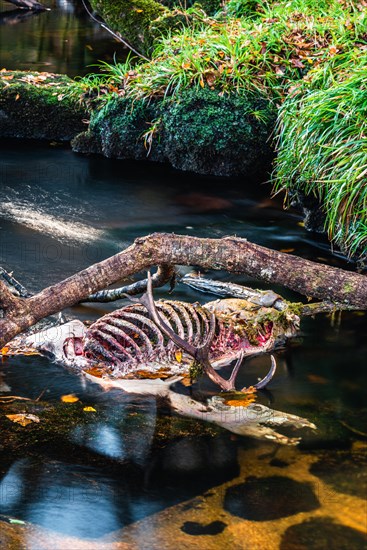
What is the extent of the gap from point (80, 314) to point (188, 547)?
10.2 feet

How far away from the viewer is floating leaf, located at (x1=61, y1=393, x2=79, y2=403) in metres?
6.07

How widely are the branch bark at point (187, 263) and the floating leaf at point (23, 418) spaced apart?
76 cm

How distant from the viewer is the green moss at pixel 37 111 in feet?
40.8

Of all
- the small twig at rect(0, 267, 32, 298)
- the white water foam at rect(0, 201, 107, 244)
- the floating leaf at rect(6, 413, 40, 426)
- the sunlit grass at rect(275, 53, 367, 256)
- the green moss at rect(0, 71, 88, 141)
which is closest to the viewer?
the floating leaf at rect(6, 413, 40, 426)

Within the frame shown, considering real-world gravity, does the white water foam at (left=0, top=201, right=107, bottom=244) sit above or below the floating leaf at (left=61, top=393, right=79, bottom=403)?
above

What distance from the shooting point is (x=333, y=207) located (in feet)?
Result: 26.6

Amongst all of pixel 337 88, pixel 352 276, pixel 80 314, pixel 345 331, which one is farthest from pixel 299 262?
pixel 337 88

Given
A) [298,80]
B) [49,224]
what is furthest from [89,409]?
[298,80]

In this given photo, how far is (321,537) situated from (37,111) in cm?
918

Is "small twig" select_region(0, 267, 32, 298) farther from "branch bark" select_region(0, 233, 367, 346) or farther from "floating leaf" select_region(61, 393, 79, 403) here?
"branch bark" select_region(0, 233, 367, 346)

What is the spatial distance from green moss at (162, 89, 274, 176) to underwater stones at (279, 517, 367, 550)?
6711 millimetres

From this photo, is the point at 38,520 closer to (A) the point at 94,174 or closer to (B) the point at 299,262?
(B) the point at 299,262

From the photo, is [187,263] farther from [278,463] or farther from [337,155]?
[337,155]

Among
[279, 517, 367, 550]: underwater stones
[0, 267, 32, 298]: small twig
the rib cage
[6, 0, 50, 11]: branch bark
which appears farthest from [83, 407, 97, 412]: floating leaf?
[6, 0, 50, 11]: branch bark
